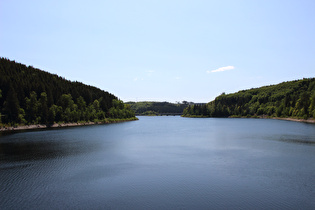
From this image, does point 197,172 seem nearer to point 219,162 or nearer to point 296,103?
point 219,162

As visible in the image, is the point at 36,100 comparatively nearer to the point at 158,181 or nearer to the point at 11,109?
the point at 11,109

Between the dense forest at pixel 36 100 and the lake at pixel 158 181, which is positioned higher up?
the dense forest at pixel 36 100

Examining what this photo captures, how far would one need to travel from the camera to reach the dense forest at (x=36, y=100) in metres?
99.1

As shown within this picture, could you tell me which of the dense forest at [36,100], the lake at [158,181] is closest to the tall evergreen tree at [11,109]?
the dense forest at [36,100]

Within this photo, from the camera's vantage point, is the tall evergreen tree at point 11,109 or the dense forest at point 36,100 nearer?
the tall evergreen tree at point 11,109

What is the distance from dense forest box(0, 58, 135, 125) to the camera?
99.1 meters

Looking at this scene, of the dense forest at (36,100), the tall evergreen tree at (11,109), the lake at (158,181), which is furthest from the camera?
the dense forest at (36,100)

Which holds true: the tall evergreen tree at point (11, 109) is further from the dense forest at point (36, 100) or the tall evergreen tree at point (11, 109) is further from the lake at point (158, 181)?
the lake at point (158, 181)

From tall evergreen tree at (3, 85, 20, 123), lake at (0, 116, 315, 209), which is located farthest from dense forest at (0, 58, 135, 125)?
lake at (0, 116, 315, 209)

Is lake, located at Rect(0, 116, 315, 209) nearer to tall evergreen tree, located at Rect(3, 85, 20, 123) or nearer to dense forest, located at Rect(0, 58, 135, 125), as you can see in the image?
tall evergreen tree, located at Rect(3, 85, 20, 123)

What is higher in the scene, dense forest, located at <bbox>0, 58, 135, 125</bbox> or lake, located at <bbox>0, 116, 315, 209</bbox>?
dense forest, located at <bbox>0, 58, 135, 125</bbox>

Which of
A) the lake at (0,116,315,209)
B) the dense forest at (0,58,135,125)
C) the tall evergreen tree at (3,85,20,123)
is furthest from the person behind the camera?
the dense forest at (0,58,135,125)

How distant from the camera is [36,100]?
113 meters

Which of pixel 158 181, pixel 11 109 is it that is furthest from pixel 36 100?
pixel 158 181
